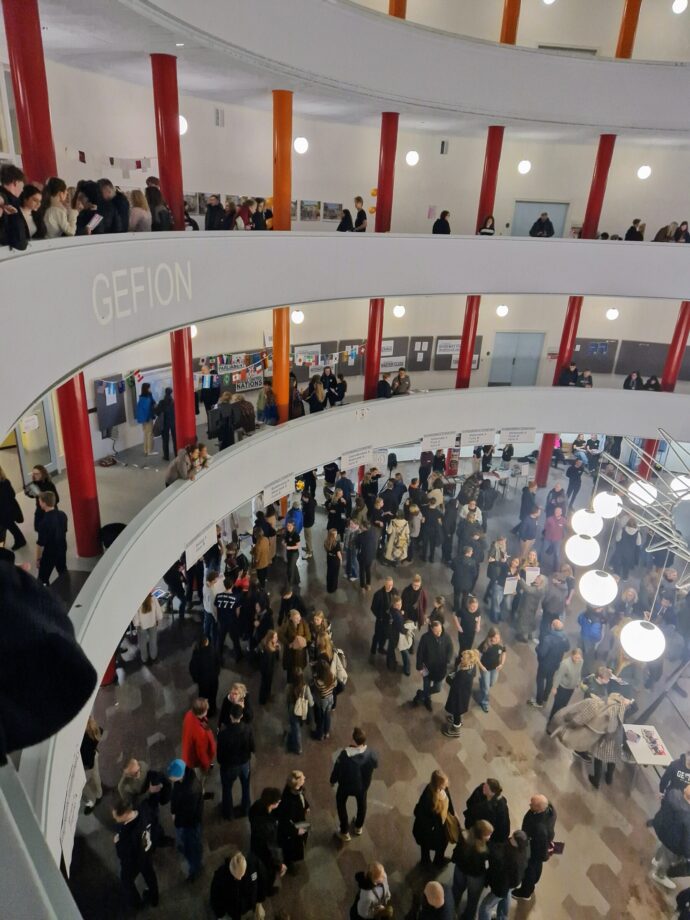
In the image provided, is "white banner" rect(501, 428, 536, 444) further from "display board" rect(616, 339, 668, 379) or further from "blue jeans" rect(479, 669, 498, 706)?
"blue jeans" rect(479, 669, 498, 706)

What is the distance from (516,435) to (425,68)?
722 centimetres

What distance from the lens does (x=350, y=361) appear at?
1608cm

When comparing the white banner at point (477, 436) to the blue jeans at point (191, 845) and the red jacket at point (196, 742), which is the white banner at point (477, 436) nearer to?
the red jacket at point (196, 742)

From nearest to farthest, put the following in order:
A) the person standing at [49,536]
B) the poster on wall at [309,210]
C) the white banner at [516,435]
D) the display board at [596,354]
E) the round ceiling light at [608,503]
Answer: the person standing at [49,536], the round ceiling light at [608,503], the white banner at [516,435], the poster on wall at [309,210], the display board at [596,354]

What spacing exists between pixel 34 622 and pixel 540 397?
13.2 metres

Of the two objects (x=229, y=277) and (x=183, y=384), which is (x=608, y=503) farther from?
(x=183, y=384)

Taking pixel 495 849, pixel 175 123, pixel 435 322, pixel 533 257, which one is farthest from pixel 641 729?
pixel 435 322

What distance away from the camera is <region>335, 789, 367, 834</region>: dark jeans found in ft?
22.8

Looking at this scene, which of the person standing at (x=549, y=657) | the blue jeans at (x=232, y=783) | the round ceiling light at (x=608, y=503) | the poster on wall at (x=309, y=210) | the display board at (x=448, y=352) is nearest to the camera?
the blue jeans at (x=232, y=783)

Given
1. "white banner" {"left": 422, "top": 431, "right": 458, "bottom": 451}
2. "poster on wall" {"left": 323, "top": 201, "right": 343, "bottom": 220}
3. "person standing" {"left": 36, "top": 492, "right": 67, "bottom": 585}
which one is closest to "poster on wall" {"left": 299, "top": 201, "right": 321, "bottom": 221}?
"poster on wall" {"left": 323, "top": 201, "right": 343, "bottom": 220}

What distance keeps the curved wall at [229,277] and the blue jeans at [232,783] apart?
4.68m

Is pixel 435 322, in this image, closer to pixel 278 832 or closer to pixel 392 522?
pixel 392 522

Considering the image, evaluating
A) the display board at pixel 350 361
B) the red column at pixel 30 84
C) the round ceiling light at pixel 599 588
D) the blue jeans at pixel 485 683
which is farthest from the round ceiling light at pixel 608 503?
the display board at pixel 350 361

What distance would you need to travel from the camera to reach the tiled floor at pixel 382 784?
6613 millimetres
